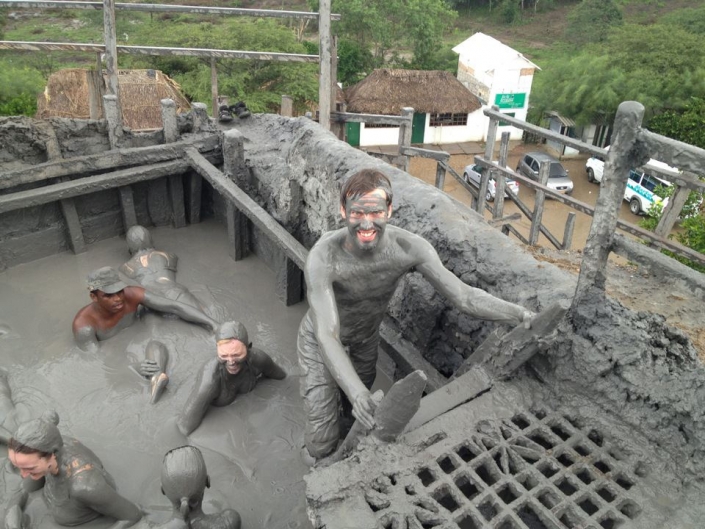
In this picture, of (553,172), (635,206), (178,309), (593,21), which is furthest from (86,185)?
(593,21)

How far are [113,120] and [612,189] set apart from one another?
5.88 meters

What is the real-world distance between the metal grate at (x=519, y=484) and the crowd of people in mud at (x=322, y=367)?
0.37 meters

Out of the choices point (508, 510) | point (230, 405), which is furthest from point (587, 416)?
point (230, 405)

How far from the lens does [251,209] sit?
5488 mm

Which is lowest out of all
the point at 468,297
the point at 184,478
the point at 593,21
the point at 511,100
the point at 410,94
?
the point at 511,100

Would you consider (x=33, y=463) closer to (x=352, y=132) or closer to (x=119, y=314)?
(x=119, y=314)

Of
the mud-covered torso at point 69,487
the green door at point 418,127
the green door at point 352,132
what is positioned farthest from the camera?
the green door at point 418,127

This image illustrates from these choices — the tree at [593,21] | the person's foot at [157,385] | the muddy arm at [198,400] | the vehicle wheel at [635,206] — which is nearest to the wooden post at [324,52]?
the person's foot at [157,385]

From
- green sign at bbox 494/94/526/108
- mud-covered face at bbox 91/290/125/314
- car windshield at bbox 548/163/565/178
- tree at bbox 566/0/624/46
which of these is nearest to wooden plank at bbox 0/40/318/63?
mud-covered face at bbox 91/290/125/314

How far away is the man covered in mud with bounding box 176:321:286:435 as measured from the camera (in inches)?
158

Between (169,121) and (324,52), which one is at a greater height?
(324,52)

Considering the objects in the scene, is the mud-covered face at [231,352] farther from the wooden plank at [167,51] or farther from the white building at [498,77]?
the white building at [498,77]

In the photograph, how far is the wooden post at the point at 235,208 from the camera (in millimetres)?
6109

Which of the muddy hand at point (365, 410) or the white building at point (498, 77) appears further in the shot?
the white building at point (498, 77)
